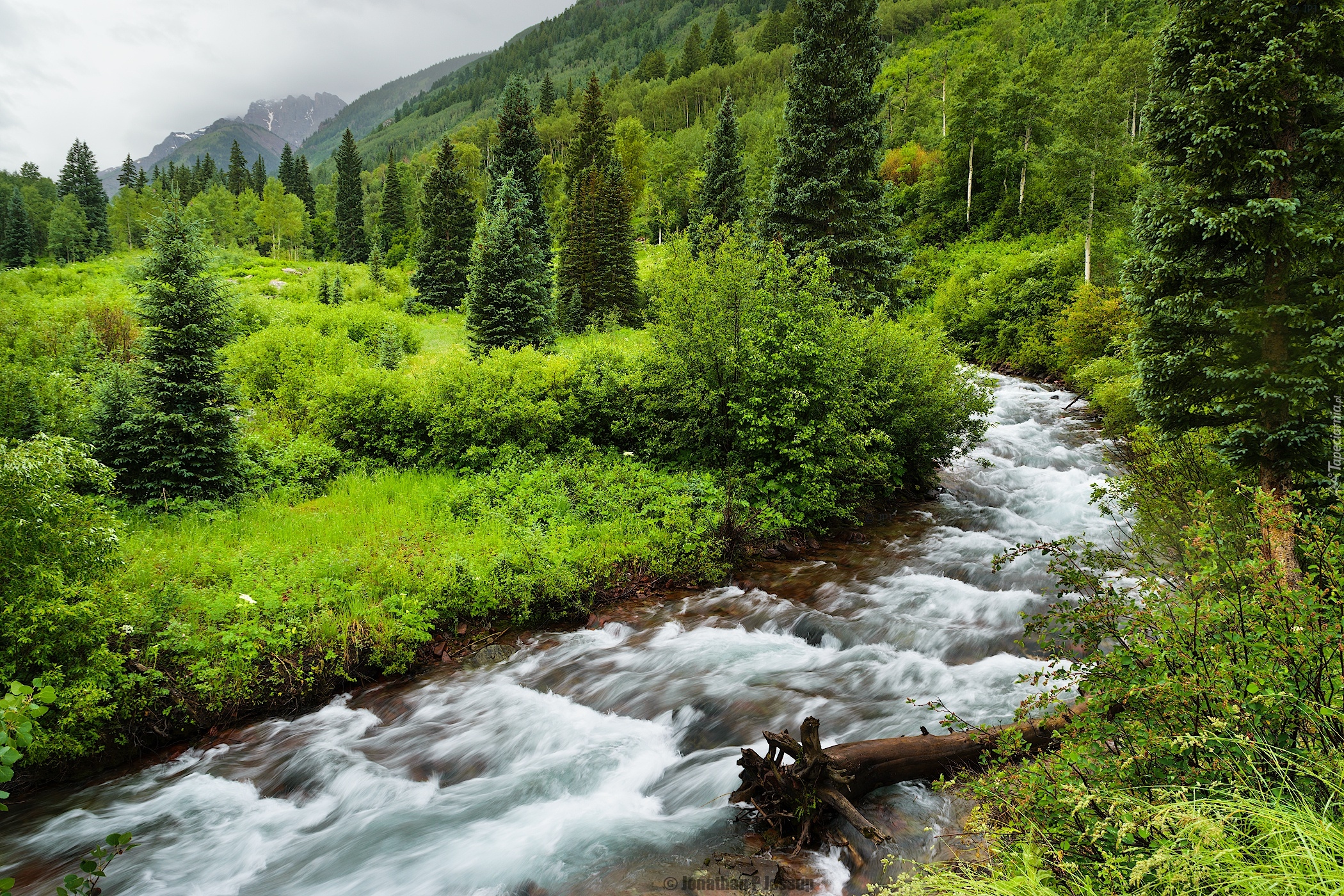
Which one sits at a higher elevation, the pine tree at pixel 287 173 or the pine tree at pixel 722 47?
the pine tree at pixel 722 47

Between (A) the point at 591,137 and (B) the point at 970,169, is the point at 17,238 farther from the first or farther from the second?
(B) the point at 970,169

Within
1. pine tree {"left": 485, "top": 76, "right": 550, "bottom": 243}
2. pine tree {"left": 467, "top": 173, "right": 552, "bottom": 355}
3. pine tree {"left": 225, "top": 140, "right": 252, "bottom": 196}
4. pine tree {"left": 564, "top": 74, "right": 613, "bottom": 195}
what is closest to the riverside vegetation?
pine tree {"left": 467, "top": 173, "right": 552, "bottom": 355}

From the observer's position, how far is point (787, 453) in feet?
45.2

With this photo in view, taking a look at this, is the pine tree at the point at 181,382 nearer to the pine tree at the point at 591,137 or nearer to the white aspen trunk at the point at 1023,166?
the pine tree at the point at 591,137

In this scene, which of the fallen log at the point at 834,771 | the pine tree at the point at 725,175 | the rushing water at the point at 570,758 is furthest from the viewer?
the pine tree at the point at 725,175

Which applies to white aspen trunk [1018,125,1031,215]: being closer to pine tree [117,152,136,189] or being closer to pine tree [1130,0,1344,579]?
pine tree [1130,0,1344,579]

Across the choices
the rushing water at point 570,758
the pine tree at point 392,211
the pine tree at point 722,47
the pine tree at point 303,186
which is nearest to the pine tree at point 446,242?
the rushing water at point 570,758

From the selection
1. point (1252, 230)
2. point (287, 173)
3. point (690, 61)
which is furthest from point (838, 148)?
point (690, 61)

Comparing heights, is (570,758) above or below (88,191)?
below

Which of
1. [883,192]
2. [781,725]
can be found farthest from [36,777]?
[883,192]

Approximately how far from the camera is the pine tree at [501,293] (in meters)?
25.5

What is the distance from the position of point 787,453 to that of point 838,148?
14.1 metres

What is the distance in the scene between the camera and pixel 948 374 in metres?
16.6

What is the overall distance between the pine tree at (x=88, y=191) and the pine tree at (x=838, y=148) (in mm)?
93137
